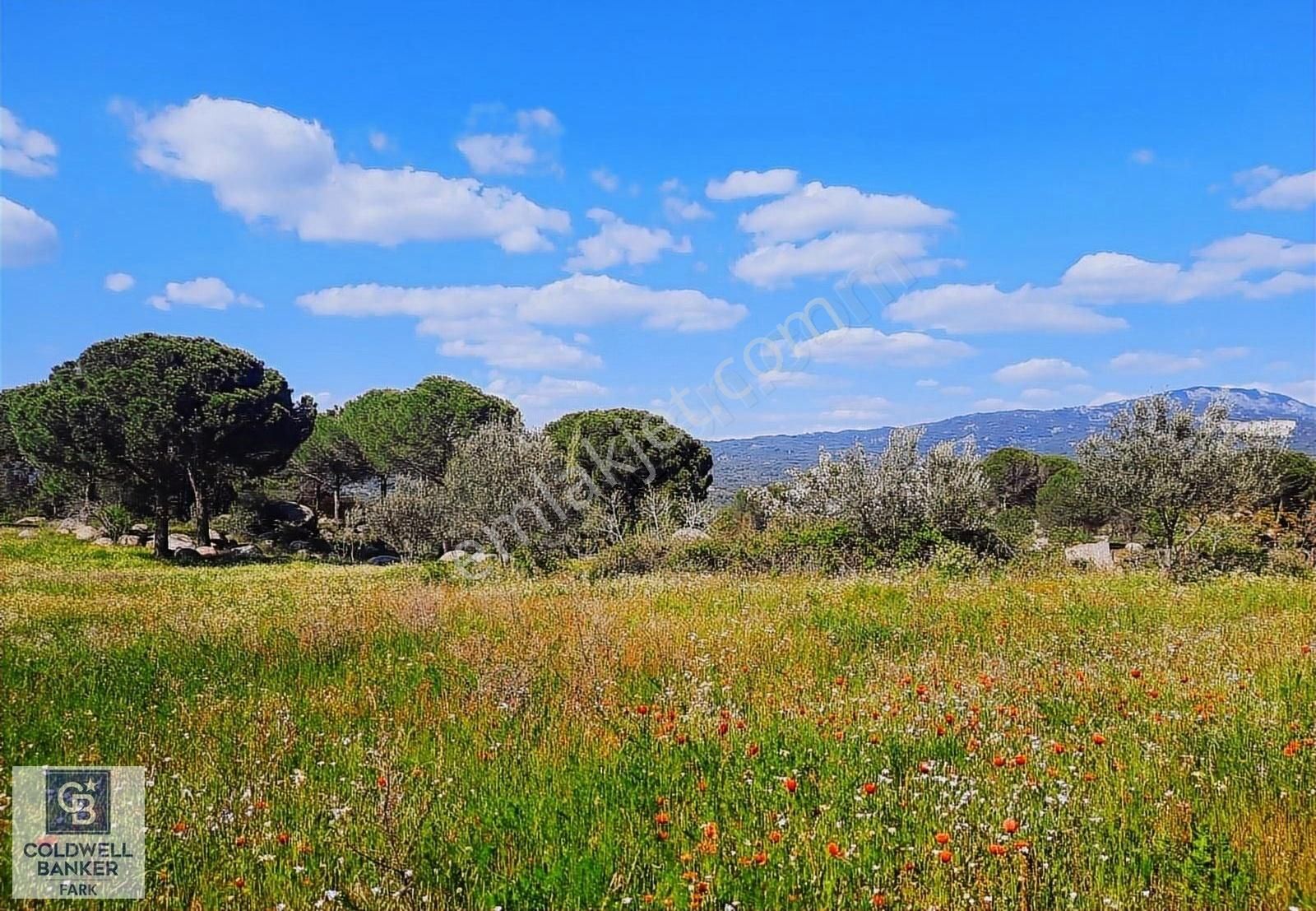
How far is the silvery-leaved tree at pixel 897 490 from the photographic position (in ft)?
60.0

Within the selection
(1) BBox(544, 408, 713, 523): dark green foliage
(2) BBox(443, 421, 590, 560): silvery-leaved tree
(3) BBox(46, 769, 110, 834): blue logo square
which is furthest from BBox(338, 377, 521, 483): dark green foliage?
(3) BBox(46, 769, 110, 834): blue logo square

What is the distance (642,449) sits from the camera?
42.7m

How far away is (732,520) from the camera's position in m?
21.4

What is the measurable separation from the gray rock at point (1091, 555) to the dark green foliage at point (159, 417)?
104 feet

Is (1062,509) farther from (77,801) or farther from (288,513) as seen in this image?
(77,801)

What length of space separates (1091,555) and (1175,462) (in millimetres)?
3559

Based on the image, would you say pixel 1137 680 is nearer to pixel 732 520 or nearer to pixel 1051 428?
pixel 732 520

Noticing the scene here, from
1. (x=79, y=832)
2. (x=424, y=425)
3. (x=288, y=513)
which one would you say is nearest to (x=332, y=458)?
(x=288, y=513)

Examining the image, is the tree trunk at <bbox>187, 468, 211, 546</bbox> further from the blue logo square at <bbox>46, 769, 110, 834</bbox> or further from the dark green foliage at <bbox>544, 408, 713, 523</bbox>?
the blue logo square at <bbox>46, 769, 110, 834</bbox>

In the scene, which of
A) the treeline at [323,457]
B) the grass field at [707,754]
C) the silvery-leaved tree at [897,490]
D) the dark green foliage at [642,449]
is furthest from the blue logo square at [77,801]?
the dark green foliage at [642,449]

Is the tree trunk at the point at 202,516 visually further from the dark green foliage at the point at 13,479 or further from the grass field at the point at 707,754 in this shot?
the grass field at the point at 707,754

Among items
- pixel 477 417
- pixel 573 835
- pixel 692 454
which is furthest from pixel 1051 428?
pixel 573 835

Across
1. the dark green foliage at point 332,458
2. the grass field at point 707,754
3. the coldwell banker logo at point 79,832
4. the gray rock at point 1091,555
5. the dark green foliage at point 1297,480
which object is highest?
the dark green foliage at point 332,458

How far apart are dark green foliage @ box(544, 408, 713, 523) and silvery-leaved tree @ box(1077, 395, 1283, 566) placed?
20.7 m
